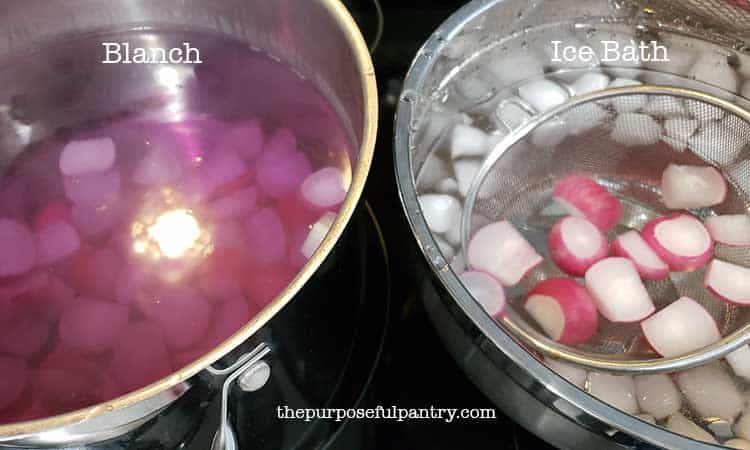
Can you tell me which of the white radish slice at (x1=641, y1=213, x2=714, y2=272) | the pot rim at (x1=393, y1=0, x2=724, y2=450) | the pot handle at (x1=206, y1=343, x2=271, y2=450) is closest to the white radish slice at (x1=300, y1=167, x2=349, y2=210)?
A: the pot rim at (x1=393, y1=0, x2=724, y2=450)

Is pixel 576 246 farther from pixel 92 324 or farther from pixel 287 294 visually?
pixel 92 324

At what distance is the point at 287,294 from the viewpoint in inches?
20.8

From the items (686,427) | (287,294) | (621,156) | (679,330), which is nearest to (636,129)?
(621,156)

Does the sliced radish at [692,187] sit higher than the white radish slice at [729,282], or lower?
higher

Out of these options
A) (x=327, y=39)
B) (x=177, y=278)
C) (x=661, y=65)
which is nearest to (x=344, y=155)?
(x=327, y=39)

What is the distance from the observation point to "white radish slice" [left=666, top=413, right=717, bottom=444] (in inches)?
27.5

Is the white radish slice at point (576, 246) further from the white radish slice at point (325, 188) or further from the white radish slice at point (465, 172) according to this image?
the white radish slice at point (325, 188)

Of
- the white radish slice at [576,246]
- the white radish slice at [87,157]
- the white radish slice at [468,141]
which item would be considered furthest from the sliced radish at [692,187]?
the white radish slice at [87,157]

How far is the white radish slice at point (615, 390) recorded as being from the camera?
0.72 metres

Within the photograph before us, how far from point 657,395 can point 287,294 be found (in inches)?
17.7

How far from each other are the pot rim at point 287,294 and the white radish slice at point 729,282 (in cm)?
49

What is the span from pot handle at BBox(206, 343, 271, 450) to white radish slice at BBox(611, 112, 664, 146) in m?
0.59

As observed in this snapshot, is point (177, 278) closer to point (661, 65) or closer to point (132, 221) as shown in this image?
point (132, 221)

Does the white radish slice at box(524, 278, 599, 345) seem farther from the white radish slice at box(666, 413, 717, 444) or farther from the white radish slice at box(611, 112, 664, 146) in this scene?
the white radish slice at box(611, 112, 664, 146)
